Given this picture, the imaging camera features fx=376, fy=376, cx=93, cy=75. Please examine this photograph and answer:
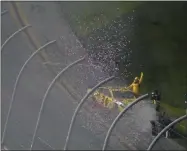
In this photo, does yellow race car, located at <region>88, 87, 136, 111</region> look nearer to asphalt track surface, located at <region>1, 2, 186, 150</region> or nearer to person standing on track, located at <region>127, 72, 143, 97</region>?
person standing on track, located at <region>127, 72, 143, 97</region>

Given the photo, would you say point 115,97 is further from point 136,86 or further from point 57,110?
point 57,110

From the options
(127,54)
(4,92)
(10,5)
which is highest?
(10,5)

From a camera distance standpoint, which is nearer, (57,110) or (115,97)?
(57,110)

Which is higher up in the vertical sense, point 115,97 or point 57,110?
point 57,110

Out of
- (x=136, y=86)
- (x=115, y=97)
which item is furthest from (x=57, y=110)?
(x=136, y=86)

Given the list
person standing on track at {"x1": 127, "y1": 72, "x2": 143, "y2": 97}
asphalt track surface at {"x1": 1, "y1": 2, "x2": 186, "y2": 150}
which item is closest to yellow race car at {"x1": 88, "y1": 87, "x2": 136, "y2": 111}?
person standing on track at {"x1": 127, "y1": 72, "x2": 143, "y2": 97}

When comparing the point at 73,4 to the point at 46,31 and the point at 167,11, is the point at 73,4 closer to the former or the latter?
the point at 46,31

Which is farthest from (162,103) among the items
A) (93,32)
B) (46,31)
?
(46,31)

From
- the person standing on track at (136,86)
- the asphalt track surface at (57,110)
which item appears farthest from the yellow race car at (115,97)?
the asphalt track surface at (57,110)
